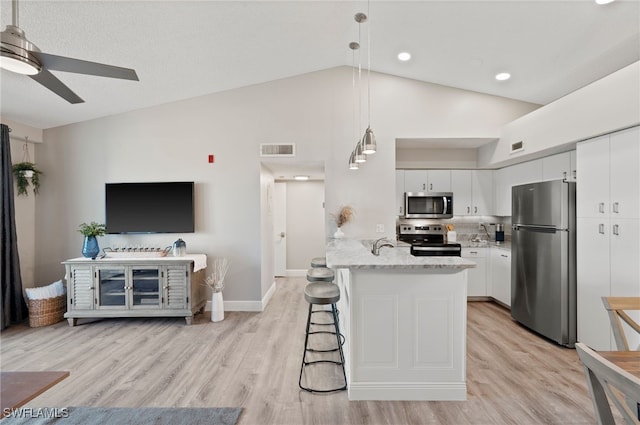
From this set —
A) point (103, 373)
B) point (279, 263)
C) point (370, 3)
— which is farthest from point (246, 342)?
Result: point (370, 3)

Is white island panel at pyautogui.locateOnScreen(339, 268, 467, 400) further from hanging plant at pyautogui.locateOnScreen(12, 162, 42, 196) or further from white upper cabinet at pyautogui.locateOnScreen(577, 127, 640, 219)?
hanging plant at pyautogui.locateOnScreen(12, 162, 42, 196)

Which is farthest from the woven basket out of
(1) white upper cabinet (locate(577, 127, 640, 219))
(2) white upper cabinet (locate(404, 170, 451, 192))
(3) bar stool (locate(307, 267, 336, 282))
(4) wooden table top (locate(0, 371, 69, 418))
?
(1) white upper cabinet (locate(577, 127, 640, 219))

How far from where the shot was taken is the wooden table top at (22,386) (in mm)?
1473

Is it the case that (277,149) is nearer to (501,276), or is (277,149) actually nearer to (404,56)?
(404,56)

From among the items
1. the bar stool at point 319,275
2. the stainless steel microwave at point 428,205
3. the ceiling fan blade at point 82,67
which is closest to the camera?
the ceiling fan blade at point 82,67

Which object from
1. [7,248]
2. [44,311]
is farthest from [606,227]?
[7,248]

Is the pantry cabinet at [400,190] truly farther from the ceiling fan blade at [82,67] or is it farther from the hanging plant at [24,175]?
the hanging plant at [24,175]

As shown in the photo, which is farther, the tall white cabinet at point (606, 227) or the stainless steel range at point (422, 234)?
the stainless steel range at point (422, 234)

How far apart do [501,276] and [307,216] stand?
368 centimetres

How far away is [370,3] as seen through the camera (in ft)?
9.82

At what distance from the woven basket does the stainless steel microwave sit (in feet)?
16.5

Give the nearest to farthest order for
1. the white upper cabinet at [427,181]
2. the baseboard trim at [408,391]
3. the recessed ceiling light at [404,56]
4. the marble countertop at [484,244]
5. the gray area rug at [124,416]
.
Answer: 1. the gray area rug at [124,416]
2. the baseboard trim at [408,391]
3. the recessed ceiling light at [404,56]
4. the marble countertop at [484,244]
5. the white upper cabinet at [427,181]

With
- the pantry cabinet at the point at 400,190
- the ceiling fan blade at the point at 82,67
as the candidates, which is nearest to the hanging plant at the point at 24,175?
the ceiling fan blade at the point at 82,67

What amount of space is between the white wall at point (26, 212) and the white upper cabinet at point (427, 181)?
5386mm
